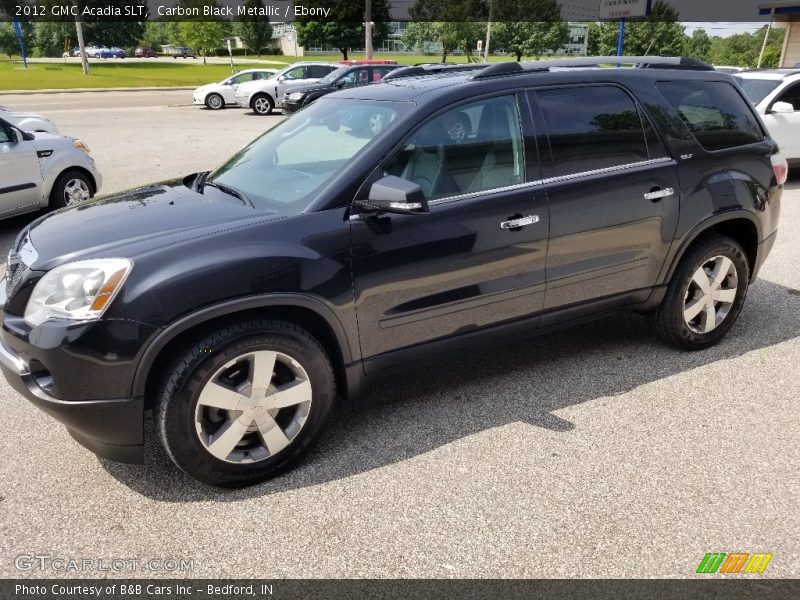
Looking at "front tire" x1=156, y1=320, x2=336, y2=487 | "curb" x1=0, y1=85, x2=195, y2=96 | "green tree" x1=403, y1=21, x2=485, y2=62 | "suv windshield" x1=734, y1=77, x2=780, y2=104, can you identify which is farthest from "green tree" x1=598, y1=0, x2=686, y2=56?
"front tire" x1=156, y1=320, x2=336, y2=487

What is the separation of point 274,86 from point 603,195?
803 inches

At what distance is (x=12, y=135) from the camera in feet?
24.5

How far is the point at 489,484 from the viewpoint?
3.00 meters

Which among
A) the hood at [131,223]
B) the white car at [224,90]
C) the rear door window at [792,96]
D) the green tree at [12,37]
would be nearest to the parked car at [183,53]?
the green tree at [12,37]

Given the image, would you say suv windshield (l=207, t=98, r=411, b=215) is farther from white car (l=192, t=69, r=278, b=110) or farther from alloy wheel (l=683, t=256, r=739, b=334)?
white car (l=192, t=69, r=278, b=110)

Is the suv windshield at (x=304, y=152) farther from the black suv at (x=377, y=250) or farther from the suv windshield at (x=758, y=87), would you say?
the suv windshield at (x=758, y=87)

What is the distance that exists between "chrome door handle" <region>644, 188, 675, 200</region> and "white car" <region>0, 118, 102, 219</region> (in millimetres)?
6656

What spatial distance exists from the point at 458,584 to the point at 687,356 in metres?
2.57

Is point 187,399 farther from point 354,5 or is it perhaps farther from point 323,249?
point 354,5

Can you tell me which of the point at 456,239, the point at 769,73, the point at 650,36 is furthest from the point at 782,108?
the point at 650,36

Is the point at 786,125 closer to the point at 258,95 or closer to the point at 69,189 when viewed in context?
the point at 69,189

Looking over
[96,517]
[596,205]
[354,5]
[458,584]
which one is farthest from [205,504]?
[354,5]

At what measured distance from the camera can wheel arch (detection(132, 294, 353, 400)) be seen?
2670mm

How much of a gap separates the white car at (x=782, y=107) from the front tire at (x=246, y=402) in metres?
9.26
